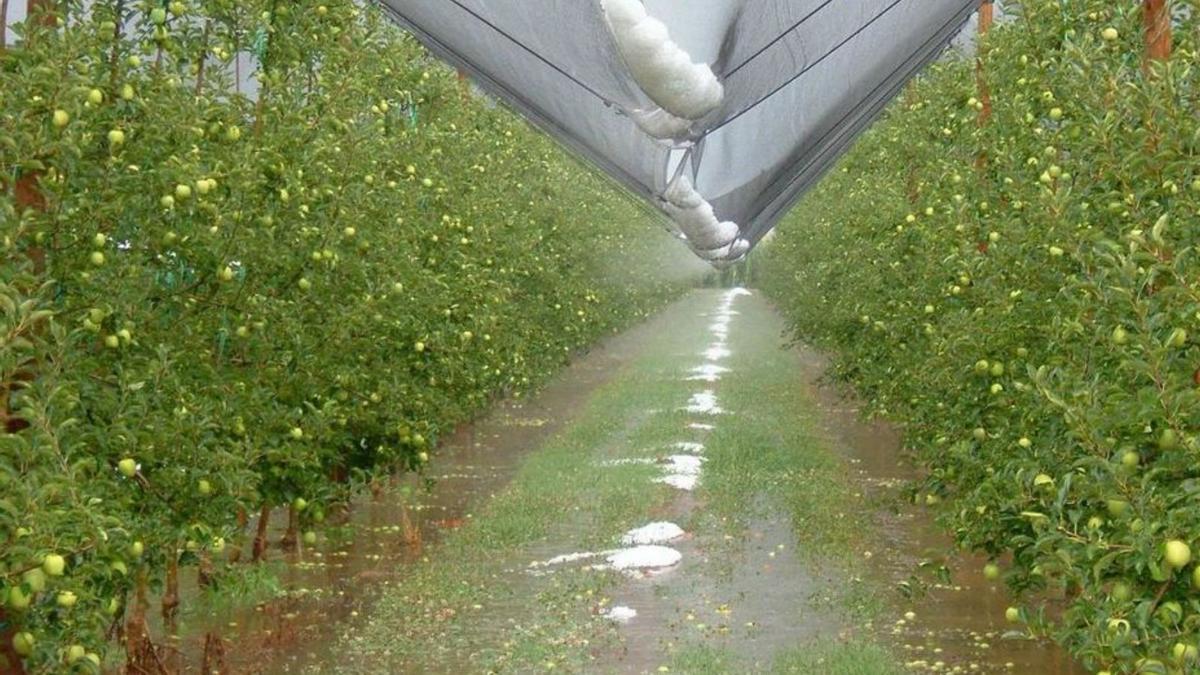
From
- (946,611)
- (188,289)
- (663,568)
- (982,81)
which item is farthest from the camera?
(663,568)

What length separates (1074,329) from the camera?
5.42 m

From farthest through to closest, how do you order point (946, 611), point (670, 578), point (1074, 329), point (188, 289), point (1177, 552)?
point (670, 578)
point (946, 611)
point (188, 289)
point (1074, 329)
point (1177, 552)

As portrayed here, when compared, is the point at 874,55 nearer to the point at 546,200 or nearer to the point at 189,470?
the point at 189,470

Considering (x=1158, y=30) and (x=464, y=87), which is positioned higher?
(x=464, y=87)

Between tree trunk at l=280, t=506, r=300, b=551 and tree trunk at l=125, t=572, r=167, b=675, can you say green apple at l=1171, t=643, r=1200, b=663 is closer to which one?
tree trunk at l=125, t=572, r=167, b=675

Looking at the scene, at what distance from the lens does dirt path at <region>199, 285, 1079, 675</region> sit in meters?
9.62

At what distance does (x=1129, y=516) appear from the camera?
4449 millimetres

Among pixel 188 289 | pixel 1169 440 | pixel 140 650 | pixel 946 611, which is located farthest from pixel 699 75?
pixel 946 611

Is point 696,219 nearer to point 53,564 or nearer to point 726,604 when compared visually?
point 726,604

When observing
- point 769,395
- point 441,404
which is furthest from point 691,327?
point 441,404

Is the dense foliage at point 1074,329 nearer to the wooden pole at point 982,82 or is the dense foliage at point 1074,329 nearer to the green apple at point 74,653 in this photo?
the wooden pole at point 982,82

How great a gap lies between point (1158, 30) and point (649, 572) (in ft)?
23.5

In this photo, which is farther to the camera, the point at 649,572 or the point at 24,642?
the point at 649,572

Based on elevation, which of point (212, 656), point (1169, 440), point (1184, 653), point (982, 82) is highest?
point (982, 82)
